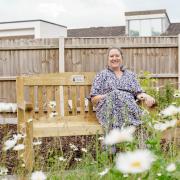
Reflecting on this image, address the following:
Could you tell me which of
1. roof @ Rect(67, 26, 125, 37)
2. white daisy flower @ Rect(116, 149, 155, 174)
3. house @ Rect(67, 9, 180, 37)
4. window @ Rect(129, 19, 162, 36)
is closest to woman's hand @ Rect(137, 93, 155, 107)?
white daisy flower @ Rect(116, 149, 155, 174)

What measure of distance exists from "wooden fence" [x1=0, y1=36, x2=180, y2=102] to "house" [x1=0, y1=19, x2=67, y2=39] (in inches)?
497

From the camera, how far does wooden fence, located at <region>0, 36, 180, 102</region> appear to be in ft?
31.0

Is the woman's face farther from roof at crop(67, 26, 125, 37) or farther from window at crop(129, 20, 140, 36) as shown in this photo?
roof at crop(67, 26, 125, 37)

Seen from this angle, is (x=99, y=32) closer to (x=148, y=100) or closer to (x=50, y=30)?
(x=50, y=30)

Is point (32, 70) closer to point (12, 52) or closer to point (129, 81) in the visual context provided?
point (12, 52)

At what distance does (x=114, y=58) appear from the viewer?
5.20 meters

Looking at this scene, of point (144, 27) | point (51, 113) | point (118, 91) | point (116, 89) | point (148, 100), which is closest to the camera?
point (51, 113)

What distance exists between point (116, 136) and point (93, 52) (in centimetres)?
827

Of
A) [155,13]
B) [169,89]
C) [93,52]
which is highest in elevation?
[155,13]

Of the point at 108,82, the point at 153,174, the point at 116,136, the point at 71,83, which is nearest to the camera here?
the point at 116,136

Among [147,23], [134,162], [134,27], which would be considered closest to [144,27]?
[147,23]

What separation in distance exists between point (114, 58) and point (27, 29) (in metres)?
18.5

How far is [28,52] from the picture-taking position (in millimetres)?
9883

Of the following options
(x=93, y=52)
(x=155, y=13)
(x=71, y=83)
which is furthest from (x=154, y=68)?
(x=155, y=13)
